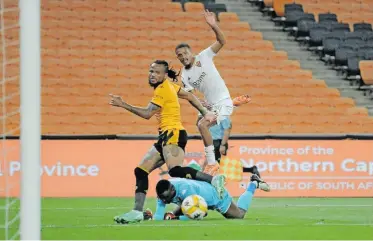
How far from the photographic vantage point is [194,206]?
10859 millimetres

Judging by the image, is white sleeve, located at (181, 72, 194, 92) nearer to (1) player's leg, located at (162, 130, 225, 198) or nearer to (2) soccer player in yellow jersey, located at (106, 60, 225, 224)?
(2) soccer player in yellow jersey, located at (106, 60, 225, 224)

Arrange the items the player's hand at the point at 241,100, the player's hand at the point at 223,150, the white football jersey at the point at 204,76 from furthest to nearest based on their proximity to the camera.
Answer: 1. the player's hand at the point at 223,150
2. the player's hand at the point at 241,100
3. the white football jersey at the point at 204,76

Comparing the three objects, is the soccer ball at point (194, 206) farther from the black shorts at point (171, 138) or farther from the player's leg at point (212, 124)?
the player's leg at point (212, 124)

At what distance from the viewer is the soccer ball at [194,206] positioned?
427 inches

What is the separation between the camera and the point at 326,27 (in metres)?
24.9

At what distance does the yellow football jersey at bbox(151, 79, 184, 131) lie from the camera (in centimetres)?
1131

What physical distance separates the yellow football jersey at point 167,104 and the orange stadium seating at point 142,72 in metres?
8.79

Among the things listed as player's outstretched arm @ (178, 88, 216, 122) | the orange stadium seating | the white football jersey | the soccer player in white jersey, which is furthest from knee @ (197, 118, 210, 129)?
the orange stadium seating

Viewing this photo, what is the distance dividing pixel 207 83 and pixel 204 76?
0.53ft

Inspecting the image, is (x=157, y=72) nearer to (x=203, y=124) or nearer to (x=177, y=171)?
(x=177, y=171)

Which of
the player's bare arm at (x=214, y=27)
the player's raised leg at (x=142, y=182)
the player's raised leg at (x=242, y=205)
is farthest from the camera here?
the player's bare arm at (x=214, y=27)

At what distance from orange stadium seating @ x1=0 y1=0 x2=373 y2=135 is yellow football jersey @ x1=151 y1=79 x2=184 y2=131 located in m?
8.79

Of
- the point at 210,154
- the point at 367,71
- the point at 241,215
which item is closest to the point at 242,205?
the point at 241,215

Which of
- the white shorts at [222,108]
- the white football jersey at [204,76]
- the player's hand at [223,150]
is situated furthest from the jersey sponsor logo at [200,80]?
the player's hand at [223,150]
